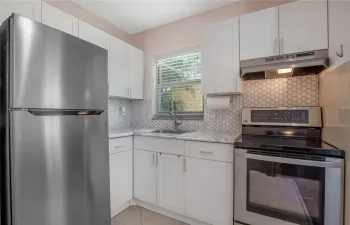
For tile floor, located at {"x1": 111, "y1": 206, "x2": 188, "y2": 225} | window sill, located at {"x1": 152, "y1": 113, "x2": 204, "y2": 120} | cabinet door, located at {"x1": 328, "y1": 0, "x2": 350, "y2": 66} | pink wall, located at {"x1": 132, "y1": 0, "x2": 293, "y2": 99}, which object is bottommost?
tile floor, located at {"x1": 111, "y1": 206, "x2": 188, "y2": 225}

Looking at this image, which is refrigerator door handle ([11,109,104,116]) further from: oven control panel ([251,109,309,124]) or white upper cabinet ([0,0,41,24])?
oven control panel ([251,109,309,124])

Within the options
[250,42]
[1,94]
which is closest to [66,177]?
[1,94]

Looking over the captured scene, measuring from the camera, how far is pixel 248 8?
2.05m

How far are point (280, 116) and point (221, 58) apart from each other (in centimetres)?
86

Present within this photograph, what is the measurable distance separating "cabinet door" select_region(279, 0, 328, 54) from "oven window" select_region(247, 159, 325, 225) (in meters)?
1.04

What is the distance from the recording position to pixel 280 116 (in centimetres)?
170

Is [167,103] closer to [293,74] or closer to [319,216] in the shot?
[293,74]

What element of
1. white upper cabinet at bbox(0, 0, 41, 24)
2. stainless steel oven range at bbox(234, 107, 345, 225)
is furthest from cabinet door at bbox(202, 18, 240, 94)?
white upper cabinet at bbox(0, 0, 41, 24)

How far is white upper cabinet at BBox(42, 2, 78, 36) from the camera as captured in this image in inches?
61.7

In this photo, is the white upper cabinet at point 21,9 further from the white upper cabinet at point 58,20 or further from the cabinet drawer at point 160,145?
the cabinet drawer at point 160,145

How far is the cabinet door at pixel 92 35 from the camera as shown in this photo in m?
1.87

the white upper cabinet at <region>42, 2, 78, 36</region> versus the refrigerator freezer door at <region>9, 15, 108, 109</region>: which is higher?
the white upper cabinet at <region>42, 2, 78, 36</region>

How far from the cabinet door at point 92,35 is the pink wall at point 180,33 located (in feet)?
2.60

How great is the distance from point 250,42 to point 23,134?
1.98 metres
